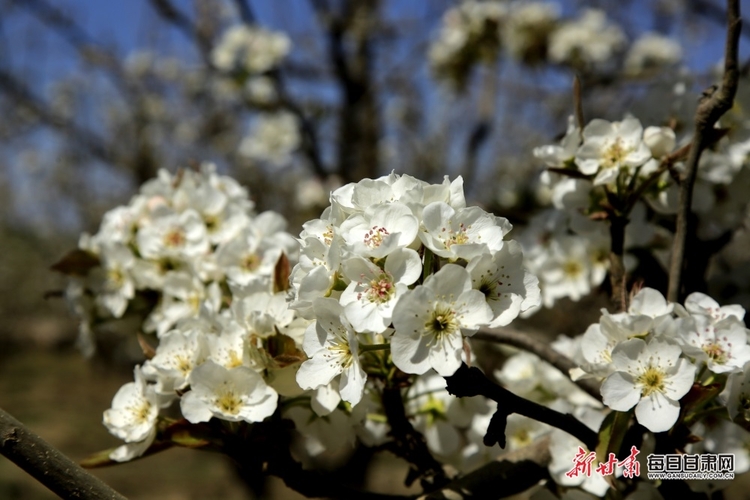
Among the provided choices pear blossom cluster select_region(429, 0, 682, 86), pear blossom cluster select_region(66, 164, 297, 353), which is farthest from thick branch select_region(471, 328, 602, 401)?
pear blossom cluster select_region(429, 0, 682, 86)

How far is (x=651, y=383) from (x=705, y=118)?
0.53m

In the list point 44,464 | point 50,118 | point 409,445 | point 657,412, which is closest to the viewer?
point 44,464

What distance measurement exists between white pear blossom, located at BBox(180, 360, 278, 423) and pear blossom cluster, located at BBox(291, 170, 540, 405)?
13 cm

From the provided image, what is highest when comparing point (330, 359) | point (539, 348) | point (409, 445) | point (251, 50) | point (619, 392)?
point (251, 50)

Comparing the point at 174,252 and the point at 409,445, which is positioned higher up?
the point at 174,252

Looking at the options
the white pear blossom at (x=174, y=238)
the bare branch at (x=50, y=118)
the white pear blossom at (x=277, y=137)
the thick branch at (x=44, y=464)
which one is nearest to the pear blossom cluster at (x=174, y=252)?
the white pear blossom at (x=174, y=238)

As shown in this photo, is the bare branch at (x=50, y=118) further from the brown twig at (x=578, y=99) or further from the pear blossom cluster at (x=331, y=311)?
the brown twig at (x=578, y=99)

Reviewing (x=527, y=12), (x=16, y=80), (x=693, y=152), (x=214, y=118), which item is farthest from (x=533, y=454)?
(x=214, y=118)

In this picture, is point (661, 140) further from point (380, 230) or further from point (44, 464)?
point (44, 464)

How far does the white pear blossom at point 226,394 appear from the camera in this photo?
1124mm

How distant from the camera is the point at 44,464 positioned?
36.4 inches

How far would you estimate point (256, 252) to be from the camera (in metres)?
1.60

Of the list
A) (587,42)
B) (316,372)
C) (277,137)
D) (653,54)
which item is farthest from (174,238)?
(653,54)

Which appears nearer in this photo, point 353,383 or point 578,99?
point 353,383
